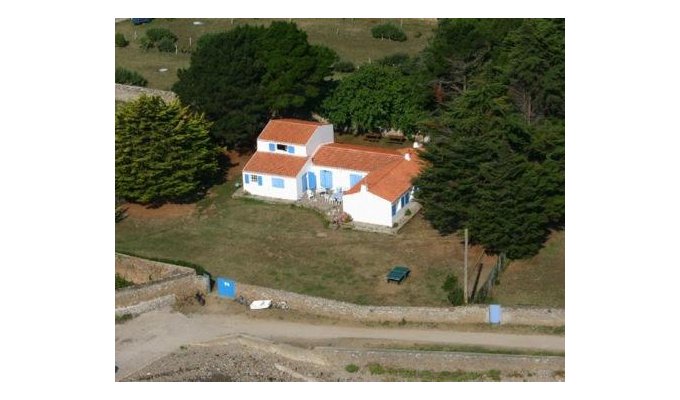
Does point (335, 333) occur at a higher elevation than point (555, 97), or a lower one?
lower

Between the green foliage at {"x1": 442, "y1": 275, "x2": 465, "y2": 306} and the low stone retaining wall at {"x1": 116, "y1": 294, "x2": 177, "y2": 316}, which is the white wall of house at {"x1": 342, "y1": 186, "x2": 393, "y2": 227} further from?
the low stone retaining wall at {"x1": 116, "y1": 294, "x2": 177, "y2": 316}

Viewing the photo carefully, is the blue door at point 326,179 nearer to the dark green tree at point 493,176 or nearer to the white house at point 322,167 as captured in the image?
the white house at point 322,167

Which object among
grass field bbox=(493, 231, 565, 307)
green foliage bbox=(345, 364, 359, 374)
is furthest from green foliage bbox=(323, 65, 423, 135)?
green foliage bbox=(345, 364, 359, 374)

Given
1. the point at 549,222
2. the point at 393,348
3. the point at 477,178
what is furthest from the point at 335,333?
the point at 549,222

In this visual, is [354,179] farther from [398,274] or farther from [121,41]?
[121,41]

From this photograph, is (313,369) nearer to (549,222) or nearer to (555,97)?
(549,222)

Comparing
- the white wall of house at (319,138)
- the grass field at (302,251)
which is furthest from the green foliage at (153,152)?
the white wall of house at (319,138)
